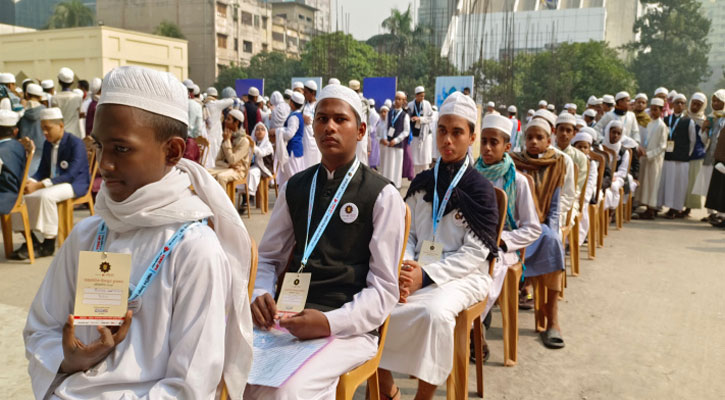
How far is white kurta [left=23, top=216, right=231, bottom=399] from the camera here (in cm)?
144

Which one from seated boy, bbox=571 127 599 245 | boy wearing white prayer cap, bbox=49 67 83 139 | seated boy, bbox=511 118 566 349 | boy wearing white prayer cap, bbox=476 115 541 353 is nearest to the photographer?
boy wearing white prayer cap, bbox=476 115 541 353

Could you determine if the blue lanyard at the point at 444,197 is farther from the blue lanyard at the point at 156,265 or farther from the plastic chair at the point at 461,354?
the blue lanyard at the point at 156,265

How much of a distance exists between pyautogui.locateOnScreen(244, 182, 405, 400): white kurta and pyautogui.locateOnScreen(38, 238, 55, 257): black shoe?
4736mm

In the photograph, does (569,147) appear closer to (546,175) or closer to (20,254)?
(546,175)

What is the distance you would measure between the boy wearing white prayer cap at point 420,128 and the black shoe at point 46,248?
7.92 m

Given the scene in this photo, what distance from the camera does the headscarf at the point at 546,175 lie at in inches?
184

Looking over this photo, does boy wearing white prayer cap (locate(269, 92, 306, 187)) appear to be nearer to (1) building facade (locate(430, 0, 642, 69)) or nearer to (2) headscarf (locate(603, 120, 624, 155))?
(2) headscarf (locate(603, 120, 624, 155))

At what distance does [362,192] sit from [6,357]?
2.73 meters

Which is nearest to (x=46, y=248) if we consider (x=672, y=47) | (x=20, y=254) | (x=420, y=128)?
(x=20, y=254)

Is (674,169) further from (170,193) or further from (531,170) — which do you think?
(170,193)

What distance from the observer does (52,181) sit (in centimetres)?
609

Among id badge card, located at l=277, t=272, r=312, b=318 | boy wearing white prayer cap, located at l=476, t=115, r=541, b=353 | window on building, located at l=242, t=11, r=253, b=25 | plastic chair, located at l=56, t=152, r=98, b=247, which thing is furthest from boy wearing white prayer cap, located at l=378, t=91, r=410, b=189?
window on building, located at l=242, t=11, r=253, b=25

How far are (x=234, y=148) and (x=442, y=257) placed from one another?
5690 mm

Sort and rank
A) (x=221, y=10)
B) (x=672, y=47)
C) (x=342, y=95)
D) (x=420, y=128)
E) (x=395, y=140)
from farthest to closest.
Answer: (x=221, y=10)
(x=672, y=47)
(x=420, y=128)
(x=395, y=140)
(x=342, y=95)
